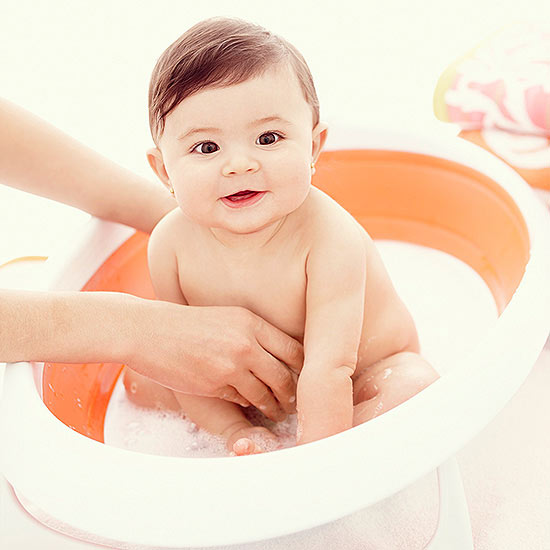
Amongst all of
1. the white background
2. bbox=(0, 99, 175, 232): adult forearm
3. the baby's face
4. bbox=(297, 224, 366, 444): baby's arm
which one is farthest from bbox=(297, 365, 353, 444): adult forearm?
the white background

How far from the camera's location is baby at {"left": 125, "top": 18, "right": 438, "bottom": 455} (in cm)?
91

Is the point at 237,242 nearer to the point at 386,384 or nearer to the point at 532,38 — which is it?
the point at 386,384

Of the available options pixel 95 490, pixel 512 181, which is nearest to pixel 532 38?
pixel 512 181

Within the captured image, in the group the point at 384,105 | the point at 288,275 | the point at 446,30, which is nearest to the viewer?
the point at 288,275

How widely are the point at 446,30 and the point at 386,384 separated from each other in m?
1.72

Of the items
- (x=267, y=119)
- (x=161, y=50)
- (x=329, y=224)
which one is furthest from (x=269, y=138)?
(x=161, y=50)

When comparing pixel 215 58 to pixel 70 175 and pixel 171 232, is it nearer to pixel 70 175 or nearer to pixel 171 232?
pixel 171 232

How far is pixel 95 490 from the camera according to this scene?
33.0 inches

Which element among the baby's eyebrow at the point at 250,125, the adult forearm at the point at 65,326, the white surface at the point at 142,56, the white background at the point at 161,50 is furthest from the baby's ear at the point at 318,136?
the white background at the point at 161,50

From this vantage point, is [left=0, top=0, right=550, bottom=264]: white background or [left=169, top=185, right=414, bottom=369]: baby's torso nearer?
[left=169, top=185, right=414, bottom=369]: baby's torso

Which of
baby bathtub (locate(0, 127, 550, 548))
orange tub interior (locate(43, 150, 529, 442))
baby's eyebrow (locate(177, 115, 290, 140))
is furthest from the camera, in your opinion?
orange tub interior (locate(43, 150, 529, 442))

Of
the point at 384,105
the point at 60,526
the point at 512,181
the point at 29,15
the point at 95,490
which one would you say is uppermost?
the point at 29,15

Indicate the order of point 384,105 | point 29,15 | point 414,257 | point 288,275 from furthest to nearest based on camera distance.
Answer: point 29,15 → point 384,105 → point 414,257 → point 288,275

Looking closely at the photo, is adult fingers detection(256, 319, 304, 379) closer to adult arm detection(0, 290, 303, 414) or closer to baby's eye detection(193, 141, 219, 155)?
adult arm detection(0, 290, 303, 414)
